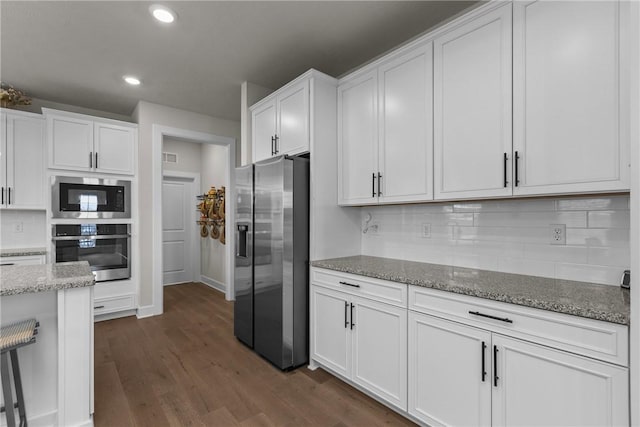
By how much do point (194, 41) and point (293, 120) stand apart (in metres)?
1.07

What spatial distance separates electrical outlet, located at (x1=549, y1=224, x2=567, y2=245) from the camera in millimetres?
1842

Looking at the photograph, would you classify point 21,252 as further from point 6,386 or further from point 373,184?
point 373,184

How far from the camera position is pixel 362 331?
2191 mm

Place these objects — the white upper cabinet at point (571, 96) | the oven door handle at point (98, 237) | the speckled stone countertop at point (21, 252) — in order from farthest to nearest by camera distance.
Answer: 1. the oven door handle at point (98, 237)
2. the speckled stone countertop at point (21, 252)
3. the white upper cabinet at point (571, 96)

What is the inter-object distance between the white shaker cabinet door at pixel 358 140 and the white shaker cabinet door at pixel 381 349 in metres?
0.88

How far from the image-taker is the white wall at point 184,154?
225 inches

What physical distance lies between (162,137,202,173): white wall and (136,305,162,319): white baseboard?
2723 mm

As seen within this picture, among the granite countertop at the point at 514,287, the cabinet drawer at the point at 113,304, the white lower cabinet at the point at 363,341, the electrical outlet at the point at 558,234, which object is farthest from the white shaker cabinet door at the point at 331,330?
the cabinet drawer at the point at 113,304

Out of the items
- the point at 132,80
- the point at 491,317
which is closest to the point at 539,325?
the point at 491,317

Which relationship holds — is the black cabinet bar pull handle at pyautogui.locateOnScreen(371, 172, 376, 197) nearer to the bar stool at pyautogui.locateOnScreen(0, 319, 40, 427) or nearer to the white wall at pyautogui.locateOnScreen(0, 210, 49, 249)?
the bar stool at pyautogui.locateOnScreen(0, 319, 40, 427)

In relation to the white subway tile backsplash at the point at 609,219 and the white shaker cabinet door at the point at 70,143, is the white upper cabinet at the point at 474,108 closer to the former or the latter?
the white subway tile backsplash at the point at 609,219

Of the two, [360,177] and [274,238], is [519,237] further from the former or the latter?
[274,238]

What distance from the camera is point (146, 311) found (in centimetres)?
398

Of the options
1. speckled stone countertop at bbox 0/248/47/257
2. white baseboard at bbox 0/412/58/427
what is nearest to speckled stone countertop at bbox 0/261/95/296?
white baseboard at bbox 0/412/58/427
